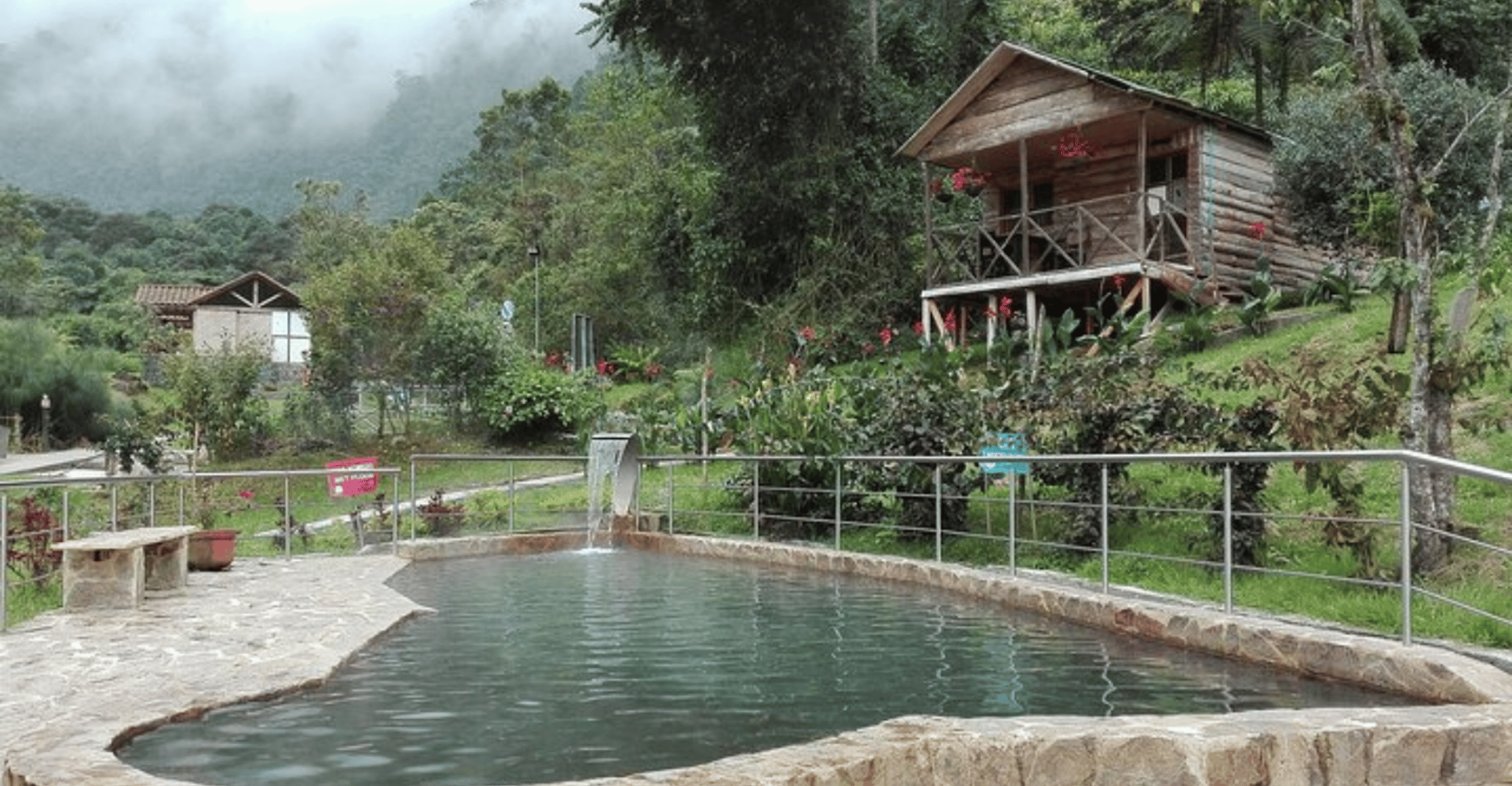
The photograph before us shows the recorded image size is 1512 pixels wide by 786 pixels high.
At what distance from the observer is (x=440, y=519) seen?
1472cm

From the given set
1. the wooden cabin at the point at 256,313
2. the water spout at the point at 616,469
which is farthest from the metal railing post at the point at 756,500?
the wooden cabin at the point at 256,313

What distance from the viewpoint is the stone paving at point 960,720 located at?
418 centimetres

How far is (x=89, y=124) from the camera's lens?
16788 cm

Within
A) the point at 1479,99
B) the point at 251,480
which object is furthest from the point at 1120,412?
the point at 251,480

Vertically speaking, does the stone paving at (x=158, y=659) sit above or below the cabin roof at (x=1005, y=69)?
below

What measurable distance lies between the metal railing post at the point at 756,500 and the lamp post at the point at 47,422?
82.2 feet

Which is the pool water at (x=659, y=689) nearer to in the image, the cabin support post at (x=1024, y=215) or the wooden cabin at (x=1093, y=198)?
the wooden cabin at (x=1093, y=198)

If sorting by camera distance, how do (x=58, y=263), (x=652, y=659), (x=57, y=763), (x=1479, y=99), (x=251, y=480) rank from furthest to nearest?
1. (x=58, y=263)
2. (x=251, y=480)
3. (x=1479, y=99)
4. (x=652, y=659)
5. (x=57, y=763)

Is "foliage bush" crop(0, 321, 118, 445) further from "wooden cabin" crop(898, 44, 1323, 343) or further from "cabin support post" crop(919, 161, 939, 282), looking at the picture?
"wooden cabin" crop(898, 44, 1323, 343)

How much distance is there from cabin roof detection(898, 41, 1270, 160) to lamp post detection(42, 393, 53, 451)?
2405 cm

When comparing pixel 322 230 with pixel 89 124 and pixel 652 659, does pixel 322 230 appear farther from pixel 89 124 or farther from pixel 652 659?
pixel 89 124

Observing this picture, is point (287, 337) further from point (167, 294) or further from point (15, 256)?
point (15, 256)

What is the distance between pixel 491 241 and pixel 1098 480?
39.1 metres

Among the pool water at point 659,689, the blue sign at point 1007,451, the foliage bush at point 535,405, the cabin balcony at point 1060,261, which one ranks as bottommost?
the pool water at point 659,689
